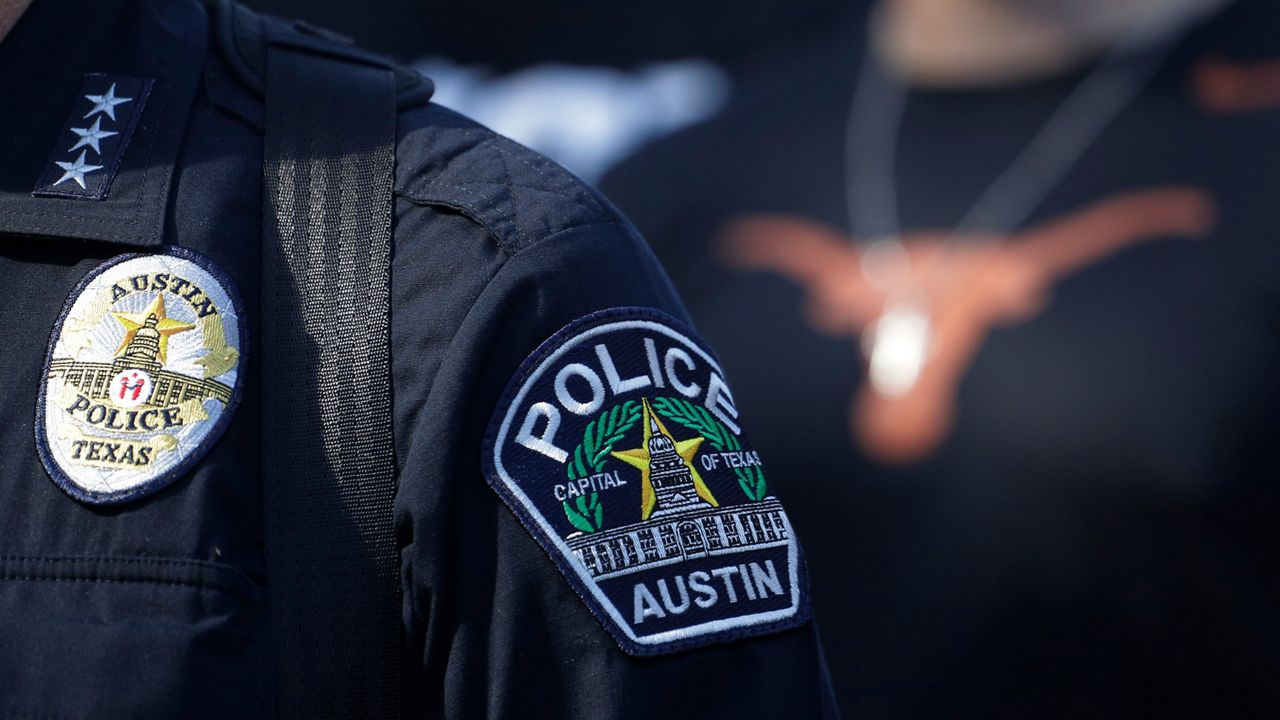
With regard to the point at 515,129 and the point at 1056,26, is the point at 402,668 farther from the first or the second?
the point at 515,129

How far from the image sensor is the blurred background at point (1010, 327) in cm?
136

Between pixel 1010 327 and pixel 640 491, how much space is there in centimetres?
99

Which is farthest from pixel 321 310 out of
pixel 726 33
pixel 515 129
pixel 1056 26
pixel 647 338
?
pixel 515 129

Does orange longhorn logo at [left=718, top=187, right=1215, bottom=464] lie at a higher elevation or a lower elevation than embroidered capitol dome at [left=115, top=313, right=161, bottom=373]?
higher

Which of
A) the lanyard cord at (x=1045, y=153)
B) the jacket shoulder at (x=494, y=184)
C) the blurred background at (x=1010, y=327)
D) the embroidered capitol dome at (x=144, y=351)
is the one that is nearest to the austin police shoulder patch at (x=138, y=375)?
the embroidered capitol dome at (x=144, y=351)

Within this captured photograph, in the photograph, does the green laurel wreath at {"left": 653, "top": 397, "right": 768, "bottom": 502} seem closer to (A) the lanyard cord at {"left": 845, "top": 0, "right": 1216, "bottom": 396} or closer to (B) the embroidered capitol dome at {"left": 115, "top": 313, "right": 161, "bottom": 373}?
(B) the embroidered capitol dome at {"left": 115, "top": 313, "right": 161, "bottom": 373}

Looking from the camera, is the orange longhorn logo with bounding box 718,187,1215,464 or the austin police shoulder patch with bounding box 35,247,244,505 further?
the orange longhorn logo with bounding box 718,187,1215,464

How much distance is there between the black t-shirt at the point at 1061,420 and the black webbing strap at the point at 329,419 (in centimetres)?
94

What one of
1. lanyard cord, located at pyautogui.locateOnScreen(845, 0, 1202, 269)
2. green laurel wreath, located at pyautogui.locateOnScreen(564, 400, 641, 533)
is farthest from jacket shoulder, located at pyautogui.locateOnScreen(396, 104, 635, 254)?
lanyard cord, located at pyautogui.locateOnScreen(845, 0, 1202, 269)

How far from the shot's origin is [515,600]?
619 millimetres

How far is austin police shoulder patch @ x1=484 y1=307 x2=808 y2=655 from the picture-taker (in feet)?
2.06

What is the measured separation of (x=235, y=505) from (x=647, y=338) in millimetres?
221

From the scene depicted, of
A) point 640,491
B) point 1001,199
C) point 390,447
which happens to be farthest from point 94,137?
point 1001,199

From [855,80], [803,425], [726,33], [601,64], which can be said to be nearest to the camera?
[803,425]
